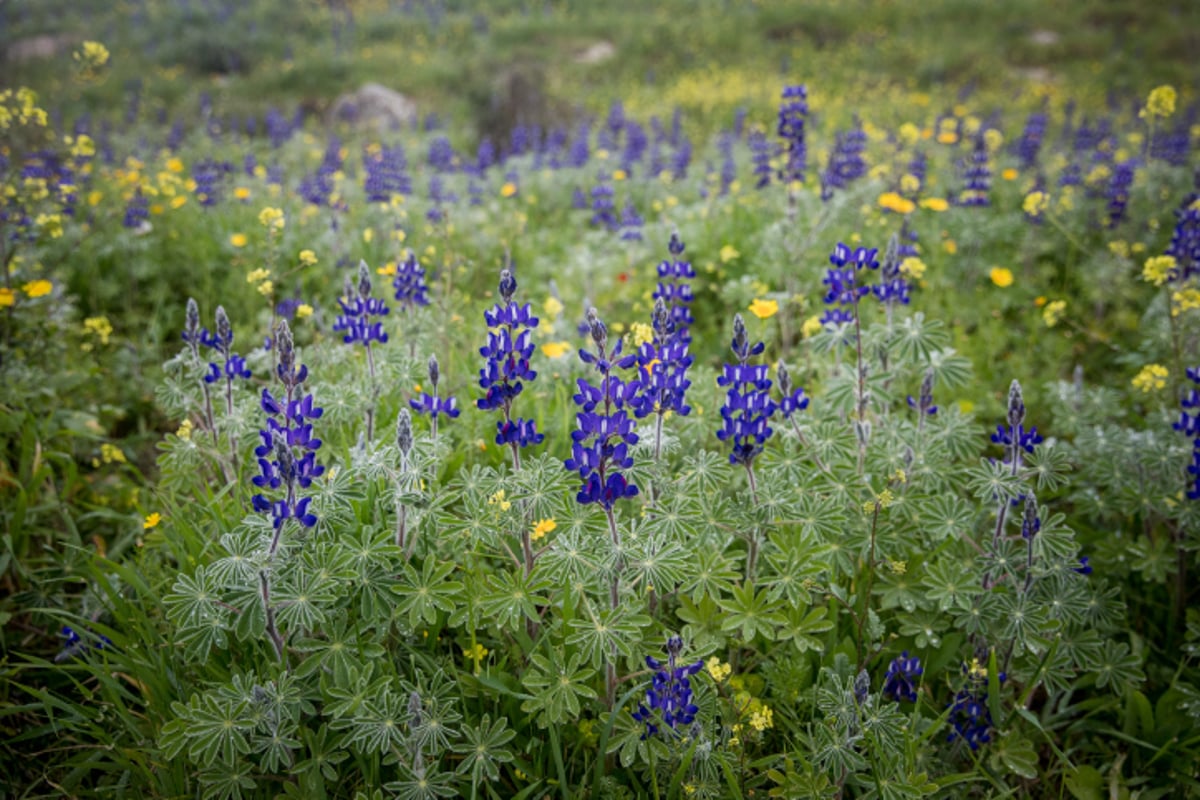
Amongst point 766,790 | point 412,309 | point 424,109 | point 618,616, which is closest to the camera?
point 618,616

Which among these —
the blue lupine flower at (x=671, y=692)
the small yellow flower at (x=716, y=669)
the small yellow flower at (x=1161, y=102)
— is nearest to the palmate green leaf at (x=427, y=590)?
the blue lupine flower at (x=671, y=692)

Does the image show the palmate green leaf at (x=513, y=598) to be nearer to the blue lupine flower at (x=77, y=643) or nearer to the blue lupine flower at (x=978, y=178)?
the blue lupine flower at (x=77, y=643)

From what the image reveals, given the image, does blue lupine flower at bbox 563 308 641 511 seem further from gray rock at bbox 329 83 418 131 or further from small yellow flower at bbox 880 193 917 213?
gray rock at bbox 329 83 418 131

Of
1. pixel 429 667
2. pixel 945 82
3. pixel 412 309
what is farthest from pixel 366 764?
pixel 945 82

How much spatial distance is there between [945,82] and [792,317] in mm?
15643

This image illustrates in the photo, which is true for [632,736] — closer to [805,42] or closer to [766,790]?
[766,790]

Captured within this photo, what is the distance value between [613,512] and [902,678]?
3.78ft

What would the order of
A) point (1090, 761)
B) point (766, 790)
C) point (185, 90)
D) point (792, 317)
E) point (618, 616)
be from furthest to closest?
point (185, 90), point (792, 317), point (1090, 761), point (766, 790), point (618, 616)

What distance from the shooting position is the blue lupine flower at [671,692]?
194 centimetres

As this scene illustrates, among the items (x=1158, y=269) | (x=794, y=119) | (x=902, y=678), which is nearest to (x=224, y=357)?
(x=902, y=678)

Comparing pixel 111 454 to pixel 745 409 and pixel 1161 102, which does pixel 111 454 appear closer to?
pixel 745 409

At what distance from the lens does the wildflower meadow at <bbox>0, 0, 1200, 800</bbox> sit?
6.48ft

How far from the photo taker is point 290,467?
5.90 feet

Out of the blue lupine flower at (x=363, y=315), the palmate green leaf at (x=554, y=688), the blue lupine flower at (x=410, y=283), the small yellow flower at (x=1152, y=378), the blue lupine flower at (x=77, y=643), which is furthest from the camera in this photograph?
the blue lupine flower at (x=410, y=283)
